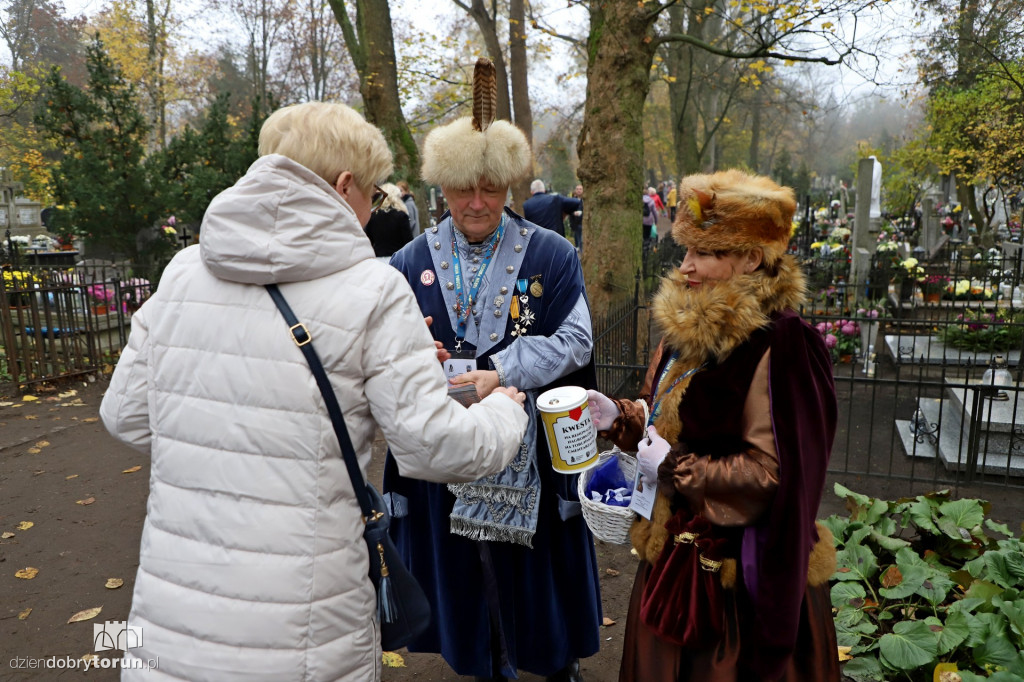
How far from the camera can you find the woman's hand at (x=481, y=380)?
2408 millimetres

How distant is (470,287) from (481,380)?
455mm

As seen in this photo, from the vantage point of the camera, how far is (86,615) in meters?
3.82

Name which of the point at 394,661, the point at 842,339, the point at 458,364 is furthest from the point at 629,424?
the point at 842,339

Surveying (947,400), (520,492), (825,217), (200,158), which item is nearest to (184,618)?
(520,492)

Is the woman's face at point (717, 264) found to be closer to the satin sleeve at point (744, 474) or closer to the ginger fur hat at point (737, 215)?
the ginger fur hat at point (737, 215)

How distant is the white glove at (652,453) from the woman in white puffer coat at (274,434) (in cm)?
51

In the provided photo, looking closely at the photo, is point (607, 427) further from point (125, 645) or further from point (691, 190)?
point (125, 645)

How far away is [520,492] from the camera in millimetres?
2586

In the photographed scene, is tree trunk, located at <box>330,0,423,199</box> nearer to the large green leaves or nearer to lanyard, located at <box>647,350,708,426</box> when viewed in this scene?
lanyard, located at <box>647,350,708,426</box>

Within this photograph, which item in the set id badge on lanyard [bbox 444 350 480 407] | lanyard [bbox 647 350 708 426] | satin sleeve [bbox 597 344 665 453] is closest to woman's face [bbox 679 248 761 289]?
lanyard [bbox 647 350 708 426]

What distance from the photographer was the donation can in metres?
2.08

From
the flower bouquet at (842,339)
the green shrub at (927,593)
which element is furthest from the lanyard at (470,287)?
the flower bouquet at (842,339)

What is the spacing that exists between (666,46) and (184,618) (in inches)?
788

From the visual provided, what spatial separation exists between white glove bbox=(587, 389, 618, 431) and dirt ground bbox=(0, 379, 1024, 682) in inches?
56.2
